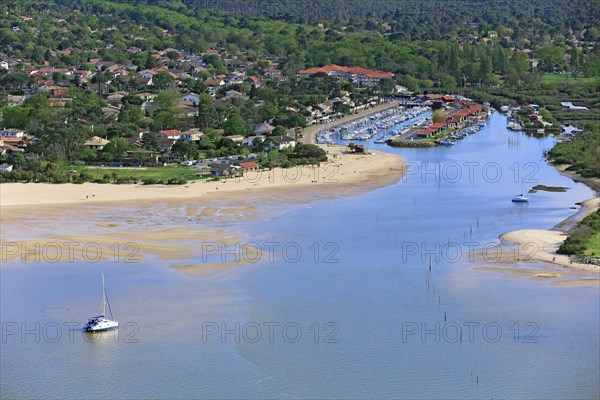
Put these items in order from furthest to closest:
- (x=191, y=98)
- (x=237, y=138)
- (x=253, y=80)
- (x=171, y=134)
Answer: (x=253, y=80)
(x=191, y=98)
(x=237, y=138)
(x=171, y=134)

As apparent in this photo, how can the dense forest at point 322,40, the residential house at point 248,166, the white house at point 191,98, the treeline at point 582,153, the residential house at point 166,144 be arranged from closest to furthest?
the residential house at point 248,166 → the treeline at point 582,153 → the residential house at point 166,144 → the white house at point 191,98 → the dense forest at point 322,40

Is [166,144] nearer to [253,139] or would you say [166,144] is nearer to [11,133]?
[253,139]

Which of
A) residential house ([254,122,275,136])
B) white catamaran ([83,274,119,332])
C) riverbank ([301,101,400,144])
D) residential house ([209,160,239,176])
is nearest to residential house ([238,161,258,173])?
residential house ([209,160,239,176])

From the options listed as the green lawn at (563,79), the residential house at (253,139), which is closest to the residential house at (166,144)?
the residential house at (253,139)

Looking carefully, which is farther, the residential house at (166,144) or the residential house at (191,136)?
the residential house at (191,136)

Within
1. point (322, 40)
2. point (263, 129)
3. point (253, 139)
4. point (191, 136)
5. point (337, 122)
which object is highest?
point (322, 40)

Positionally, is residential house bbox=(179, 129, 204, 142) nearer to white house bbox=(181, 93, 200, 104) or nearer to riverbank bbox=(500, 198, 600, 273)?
white house bbox=(181, 93, 200, 104)

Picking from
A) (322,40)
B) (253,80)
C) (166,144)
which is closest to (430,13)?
(322,40)

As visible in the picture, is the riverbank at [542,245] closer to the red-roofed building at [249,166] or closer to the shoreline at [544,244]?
the shoreline at [544,244]
